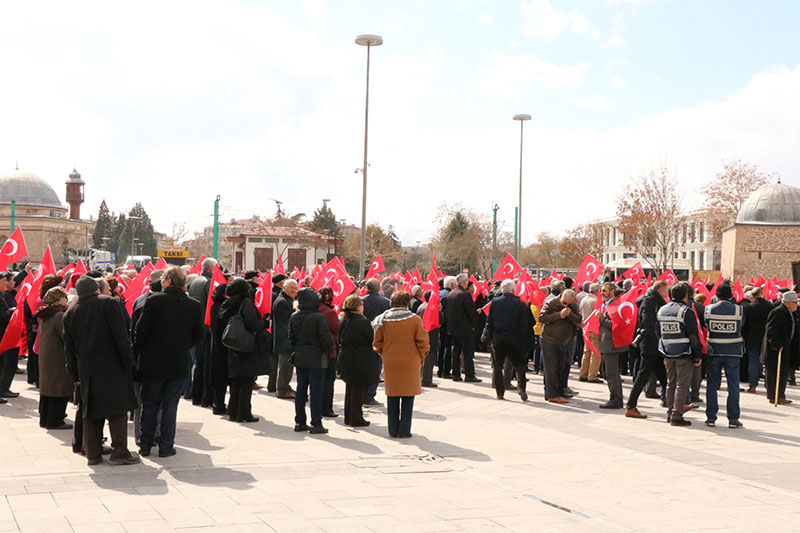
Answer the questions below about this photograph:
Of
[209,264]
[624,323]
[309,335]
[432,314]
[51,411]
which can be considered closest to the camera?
[51,411]

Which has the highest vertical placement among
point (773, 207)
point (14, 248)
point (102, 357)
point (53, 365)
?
point (773, 207)

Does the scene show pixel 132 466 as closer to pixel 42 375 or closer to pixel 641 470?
pixel 42 375

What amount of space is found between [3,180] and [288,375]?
137 metres

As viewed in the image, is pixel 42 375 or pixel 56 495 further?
pixel 42 375

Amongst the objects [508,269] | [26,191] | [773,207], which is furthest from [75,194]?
[508,269]

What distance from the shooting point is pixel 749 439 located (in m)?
11.1

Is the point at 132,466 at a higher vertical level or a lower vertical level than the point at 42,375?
lower

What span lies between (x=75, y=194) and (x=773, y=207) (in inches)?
5121

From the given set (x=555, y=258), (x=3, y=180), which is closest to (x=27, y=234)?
(x=3, y=180)

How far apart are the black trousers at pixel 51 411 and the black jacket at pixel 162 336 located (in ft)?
6.58

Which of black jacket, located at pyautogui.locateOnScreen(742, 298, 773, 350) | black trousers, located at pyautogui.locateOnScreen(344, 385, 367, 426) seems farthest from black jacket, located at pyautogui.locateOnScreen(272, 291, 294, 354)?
black jacket, located at pyautogui.locateOnScreen(742, 298, 773, 350)

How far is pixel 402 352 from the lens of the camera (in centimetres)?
1043

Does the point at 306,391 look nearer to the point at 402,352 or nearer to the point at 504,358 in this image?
the point at 402,352

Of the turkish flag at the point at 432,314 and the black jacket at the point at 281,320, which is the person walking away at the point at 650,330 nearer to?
the turkish flag at the point at 432,314
